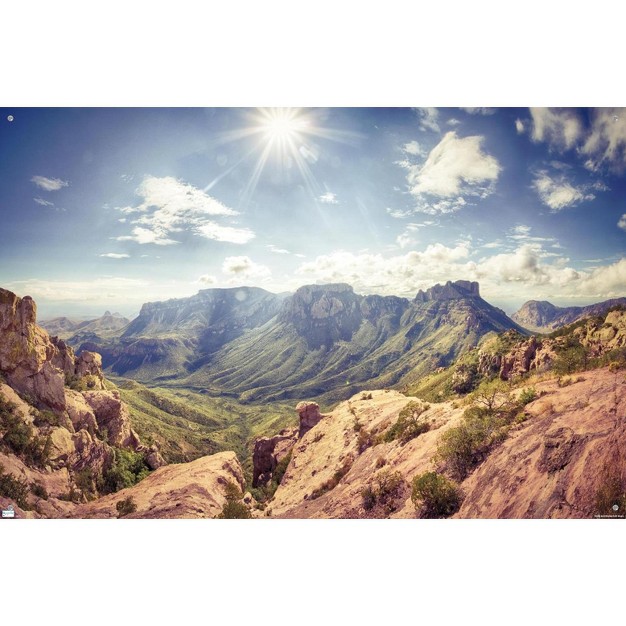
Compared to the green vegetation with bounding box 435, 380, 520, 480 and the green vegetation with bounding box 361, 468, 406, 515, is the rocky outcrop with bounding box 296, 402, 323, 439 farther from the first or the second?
the green vegetation with bounding box 435, 380, 520, 480

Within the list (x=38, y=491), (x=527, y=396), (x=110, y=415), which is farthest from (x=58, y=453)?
(x=527, y=396)

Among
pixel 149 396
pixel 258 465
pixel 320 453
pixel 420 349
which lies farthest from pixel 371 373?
pixel 320 453

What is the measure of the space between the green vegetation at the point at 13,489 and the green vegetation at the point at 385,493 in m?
7.44

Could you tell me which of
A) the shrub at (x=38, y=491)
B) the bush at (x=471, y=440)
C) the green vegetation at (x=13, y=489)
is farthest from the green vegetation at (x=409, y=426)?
the green vegetation at (x=13, y=489)

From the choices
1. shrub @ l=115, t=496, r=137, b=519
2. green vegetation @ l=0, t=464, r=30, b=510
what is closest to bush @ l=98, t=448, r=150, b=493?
green vegetation @ l=0, t=464, r=30, b=510

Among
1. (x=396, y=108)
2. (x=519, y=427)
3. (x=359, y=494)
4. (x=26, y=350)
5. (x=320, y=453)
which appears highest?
(x=396, y=108)

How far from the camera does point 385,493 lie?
247 inches

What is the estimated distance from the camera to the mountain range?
192ft

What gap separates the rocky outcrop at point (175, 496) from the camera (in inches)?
267

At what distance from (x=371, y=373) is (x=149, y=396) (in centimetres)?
4393

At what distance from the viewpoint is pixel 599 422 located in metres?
5.47

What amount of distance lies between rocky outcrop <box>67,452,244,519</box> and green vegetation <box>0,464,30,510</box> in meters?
1.02

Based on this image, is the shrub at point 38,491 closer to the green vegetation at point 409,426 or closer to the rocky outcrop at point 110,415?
the rocky outcrop at point 110,415

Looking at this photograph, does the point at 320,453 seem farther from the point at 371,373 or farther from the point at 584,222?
the point at 371,373
